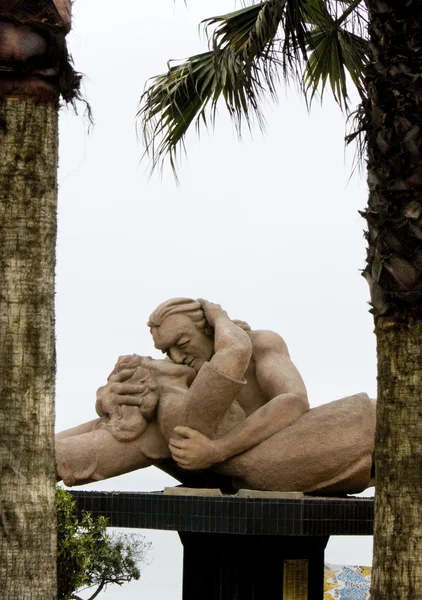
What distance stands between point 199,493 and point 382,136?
337 cm

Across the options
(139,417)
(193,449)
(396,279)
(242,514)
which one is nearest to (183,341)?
(139,417)

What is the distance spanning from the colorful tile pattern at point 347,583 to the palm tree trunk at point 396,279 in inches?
261

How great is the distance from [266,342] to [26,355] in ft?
14.2

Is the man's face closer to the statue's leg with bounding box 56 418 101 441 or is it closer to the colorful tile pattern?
the statue's leg with bounding box 56 418 101 441

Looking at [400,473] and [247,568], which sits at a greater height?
[400,473]

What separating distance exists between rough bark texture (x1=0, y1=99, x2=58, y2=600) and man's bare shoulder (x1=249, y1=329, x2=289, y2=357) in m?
4.14

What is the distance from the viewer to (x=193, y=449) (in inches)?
408

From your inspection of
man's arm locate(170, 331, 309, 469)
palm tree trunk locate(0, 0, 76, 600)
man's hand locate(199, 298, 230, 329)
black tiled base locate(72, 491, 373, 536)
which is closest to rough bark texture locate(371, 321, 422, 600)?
black tiled base locate(72, 491, 373, 536)

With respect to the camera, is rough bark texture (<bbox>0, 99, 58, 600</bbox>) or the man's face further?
the man's face

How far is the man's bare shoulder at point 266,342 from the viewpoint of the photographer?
11016 mm

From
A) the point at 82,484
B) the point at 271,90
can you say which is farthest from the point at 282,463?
the point at 271,90

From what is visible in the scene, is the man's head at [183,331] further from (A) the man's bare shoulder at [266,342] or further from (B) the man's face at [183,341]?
(A) the man's bare shoulder at [266,342]

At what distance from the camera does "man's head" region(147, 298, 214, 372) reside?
35.9ft

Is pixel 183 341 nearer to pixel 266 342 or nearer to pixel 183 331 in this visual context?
pixel 183 331
